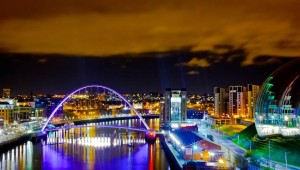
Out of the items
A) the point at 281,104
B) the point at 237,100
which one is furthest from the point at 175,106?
the point at 281,104

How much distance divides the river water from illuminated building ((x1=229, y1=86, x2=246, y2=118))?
14.7m

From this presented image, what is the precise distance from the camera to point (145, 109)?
209ft

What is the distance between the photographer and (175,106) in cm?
2738

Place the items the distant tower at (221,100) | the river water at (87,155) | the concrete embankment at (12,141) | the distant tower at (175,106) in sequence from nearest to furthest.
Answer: the river water at (87,155) → the concrete embankment at (12,141) → the distant tower at (175,106) → the distant tower at (221,100)

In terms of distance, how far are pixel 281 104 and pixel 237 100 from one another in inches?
924

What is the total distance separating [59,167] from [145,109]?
47695 mm

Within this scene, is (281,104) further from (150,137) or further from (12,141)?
(12,141)

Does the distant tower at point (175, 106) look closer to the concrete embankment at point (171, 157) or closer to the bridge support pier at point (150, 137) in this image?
the bridge support pier at point (150, 137)

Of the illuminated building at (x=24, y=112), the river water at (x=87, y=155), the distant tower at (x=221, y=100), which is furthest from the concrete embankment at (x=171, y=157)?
the distant tower at (x=221, y=100)

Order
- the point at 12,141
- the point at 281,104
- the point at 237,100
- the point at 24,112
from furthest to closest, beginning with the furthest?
the point at 237,100 → the point at 24,112 → the point at 12,141 → the point at 281,104

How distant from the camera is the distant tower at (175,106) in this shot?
1074 inches

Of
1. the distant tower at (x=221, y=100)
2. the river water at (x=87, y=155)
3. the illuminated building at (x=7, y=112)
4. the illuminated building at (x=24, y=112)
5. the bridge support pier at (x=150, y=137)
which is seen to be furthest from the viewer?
the distant tower at (x=221, y=100)

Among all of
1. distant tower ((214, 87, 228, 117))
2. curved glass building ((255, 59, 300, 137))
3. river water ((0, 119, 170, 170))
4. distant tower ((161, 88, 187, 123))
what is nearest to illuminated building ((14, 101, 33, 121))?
river water ((0, 119, 170, 170))

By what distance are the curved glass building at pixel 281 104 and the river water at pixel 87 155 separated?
3.92m
